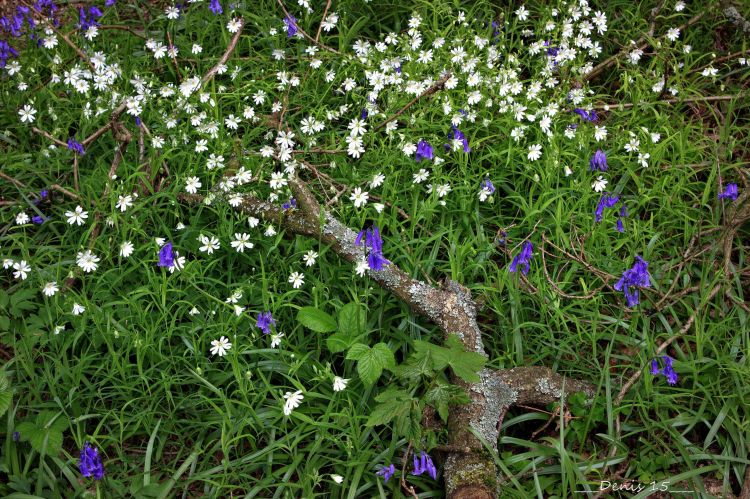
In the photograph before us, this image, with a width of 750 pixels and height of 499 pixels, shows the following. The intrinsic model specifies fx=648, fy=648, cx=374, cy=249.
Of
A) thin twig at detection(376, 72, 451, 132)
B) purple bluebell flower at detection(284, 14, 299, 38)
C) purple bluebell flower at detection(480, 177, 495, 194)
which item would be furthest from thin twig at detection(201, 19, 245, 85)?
purple bluebell flower at detection(480, 177, 495, 194)

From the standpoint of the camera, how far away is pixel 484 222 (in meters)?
3.24

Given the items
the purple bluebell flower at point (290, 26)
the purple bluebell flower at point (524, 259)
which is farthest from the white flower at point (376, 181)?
the purple bluebell flower at point (290, 26)

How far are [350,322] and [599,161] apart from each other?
1516 mm

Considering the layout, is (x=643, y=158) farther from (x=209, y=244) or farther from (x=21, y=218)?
(x=21, y=218)

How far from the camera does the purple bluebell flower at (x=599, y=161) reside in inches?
126

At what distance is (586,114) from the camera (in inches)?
140

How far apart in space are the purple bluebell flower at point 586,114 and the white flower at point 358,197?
133 cm

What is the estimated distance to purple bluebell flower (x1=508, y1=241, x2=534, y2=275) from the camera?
274 cm

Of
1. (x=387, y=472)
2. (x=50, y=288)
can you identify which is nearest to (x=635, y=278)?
(x=387, y=472)

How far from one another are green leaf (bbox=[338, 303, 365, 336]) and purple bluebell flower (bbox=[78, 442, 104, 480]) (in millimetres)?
1007

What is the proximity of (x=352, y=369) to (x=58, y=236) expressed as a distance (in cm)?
159

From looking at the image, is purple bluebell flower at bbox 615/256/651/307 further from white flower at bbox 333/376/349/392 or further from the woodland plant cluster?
white flower at bbox 333/376/349/392

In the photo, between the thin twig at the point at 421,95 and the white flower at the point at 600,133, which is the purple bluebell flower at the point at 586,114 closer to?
the white flower at the point at 600,133

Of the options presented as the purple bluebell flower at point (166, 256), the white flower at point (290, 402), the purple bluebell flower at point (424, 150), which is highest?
the purple bluebell flower at point (166, 256)
